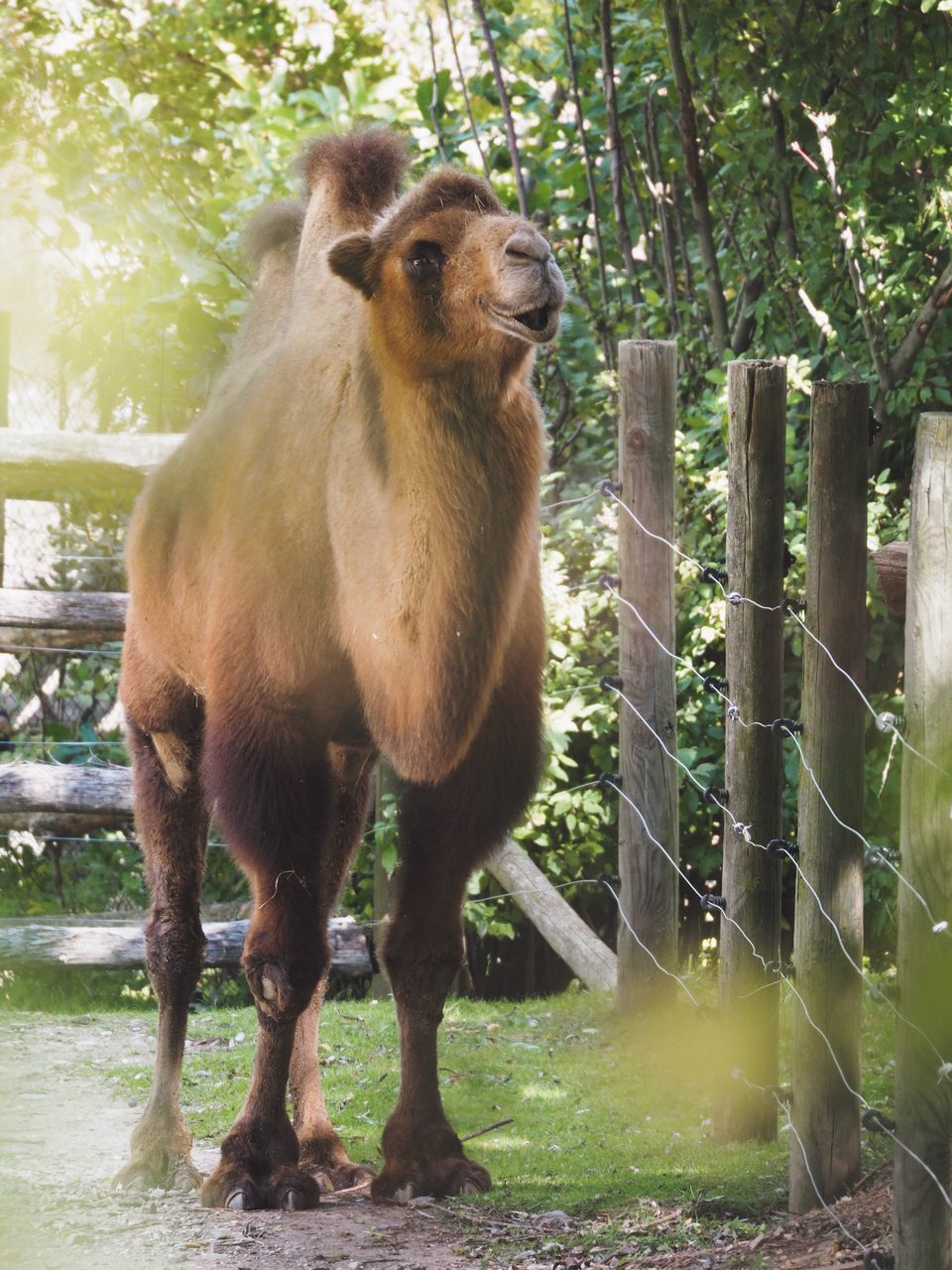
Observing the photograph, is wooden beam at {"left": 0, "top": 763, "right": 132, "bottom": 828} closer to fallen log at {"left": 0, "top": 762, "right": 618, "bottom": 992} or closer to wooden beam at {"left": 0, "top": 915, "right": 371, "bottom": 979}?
fallen log at {"left": 0, "top": 762, "right": 618, "bottom": 992}

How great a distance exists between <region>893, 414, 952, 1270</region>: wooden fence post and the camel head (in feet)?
3.42

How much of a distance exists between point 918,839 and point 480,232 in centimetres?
174

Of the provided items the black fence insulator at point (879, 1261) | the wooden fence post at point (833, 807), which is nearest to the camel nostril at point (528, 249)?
the wooden fence post at point (833, 807)

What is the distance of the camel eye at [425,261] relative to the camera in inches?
146

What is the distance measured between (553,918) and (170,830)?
234cm

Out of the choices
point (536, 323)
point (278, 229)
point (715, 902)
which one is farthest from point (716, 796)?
point (278, 229)

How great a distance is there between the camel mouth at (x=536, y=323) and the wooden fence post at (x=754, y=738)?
92cm

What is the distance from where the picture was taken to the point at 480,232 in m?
3.60

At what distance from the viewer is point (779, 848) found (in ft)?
13.9

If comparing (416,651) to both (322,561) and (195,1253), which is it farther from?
(195,1253)

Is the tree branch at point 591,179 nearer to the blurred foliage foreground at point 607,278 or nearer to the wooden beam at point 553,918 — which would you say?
the blurred foliage foreground at point 607,278

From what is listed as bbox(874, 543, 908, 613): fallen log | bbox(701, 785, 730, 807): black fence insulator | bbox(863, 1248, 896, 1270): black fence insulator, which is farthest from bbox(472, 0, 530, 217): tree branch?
bbox(863, 1248, 896, 1270): black fence insulator

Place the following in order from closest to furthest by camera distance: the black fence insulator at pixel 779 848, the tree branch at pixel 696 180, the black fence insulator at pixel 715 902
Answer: the black fence insulator at pixel 779 848
the black fence insulator at pixel 715 902
the tree branch at pixel 696 180

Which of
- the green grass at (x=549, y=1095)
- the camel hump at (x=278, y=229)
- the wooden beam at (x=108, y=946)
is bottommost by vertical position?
the green grass at (x=549, y=1095)
